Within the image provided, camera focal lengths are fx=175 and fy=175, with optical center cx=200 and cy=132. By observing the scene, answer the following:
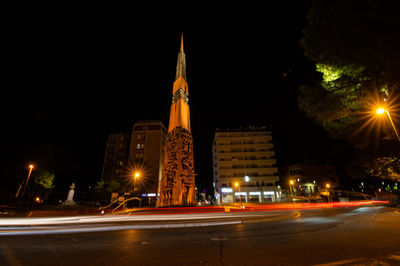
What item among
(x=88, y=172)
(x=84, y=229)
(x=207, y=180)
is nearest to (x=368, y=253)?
(x=84, y=229)

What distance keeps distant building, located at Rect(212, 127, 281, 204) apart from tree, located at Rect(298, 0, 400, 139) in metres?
48.5

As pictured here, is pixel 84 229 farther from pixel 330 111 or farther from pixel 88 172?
pixel 88 172

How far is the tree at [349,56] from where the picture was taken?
19.2ft

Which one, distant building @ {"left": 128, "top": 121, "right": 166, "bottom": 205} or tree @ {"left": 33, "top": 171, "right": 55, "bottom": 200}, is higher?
distant building @ {"left": 128, "top": 121, "right": 166, "bottom": 205}

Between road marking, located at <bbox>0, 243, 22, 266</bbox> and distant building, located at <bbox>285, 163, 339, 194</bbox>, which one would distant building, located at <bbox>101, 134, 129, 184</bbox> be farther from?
road marking, located at <bbox>0, 243, 22, 266</bbox>

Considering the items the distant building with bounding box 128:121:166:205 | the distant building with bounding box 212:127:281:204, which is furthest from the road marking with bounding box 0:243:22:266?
the distant building with bounding box 128:121:166:205

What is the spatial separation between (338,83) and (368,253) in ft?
23.4

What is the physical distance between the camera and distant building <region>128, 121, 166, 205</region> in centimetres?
6500

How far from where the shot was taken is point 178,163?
27.2 m

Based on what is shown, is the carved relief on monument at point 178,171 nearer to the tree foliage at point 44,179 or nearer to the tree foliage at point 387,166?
the tree foliage at point 387,166

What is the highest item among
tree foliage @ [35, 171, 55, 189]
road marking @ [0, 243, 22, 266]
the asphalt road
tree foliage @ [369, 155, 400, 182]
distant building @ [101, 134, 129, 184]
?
distant building @ [101, 134, 129, 184]

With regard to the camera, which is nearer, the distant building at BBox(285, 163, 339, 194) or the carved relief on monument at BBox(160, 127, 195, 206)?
the carved relief on monument at BBox(160, 127, 195, 206)

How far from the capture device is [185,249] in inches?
186

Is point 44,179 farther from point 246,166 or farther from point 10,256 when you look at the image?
point 246,166
